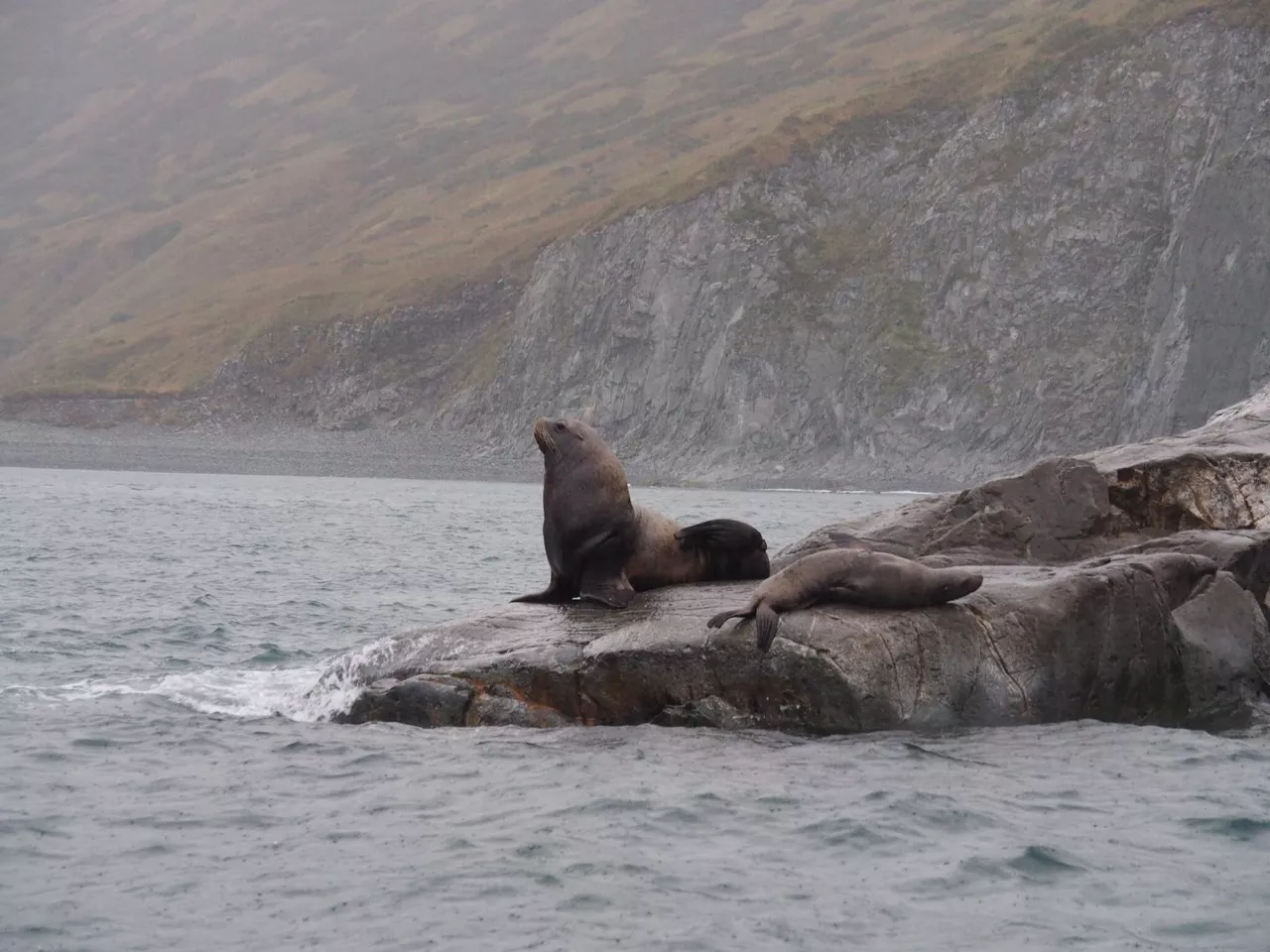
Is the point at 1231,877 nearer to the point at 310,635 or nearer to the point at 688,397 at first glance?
the point at 310,635

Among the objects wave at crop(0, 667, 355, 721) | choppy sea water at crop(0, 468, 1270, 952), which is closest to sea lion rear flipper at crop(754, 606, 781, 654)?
choppy sea water at crop(0, 468, 1270, 952)

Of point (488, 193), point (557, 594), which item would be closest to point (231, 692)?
point (557, 594)

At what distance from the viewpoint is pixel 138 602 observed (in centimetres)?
2564

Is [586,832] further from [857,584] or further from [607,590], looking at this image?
[607,590]

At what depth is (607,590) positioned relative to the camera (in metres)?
15.4

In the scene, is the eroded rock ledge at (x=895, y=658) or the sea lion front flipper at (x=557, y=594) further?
the sea lion front flipper at (x=557, y=594)

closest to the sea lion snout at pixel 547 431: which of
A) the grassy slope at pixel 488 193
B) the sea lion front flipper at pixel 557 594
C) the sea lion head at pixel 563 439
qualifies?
the sea lion head at pixel 563 439

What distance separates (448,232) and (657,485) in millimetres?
75919

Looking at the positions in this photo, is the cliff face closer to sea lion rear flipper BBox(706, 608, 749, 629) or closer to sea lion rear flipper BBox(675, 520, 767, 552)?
sea lion rear flipper BBox(675, 520, 767, 552)

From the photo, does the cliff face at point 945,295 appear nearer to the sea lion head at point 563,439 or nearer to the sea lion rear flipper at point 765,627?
the sea lion head at point 563,439

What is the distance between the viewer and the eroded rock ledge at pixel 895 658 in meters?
13.3

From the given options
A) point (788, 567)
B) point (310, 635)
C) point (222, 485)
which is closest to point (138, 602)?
point (310, 635)

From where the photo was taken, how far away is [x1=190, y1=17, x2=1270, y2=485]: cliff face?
266 ft

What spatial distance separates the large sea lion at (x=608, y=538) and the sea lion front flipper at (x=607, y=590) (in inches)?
0.4
